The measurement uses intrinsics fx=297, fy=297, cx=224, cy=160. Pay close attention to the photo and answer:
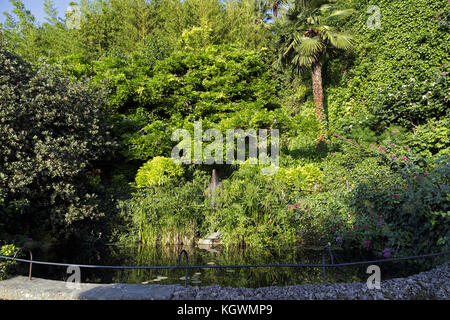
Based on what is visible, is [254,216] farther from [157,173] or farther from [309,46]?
[309,46]

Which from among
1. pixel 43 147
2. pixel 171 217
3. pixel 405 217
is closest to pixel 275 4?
pixel 171 217

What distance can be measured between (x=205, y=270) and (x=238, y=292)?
6.04ft

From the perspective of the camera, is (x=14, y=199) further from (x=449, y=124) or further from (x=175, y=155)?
(x=449, y=124)

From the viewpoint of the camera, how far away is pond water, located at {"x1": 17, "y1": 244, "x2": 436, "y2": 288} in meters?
3.91

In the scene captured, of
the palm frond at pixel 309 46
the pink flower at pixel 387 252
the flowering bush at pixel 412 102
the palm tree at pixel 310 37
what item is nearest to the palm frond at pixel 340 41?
the palm tree at pixel 310 37

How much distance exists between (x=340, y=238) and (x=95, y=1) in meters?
18.9

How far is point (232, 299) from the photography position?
261cm

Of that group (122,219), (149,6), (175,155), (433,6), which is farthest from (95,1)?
(433,6)

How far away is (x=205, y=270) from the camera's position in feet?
14.6

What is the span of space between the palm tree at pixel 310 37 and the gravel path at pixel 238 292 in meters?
8.21

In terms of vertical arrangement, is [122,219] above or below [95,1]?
below

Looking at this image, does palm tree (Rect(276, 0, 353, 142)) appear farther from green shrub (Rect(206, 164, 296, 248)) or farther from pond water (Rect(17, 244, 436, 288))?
pond water (Rect(17, 244, 436, 288))
